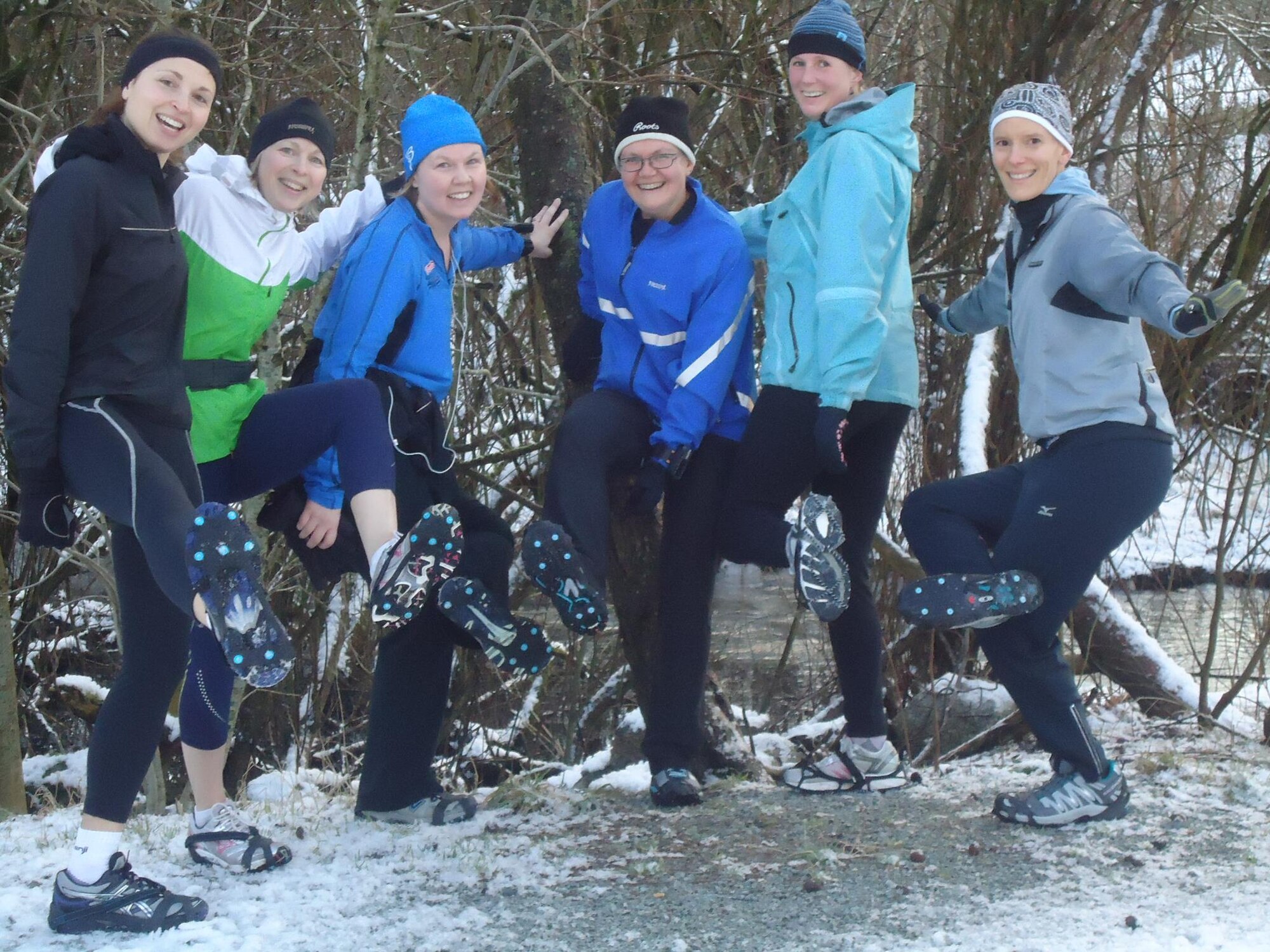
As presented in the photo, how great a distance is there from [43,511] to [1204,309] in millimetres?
2740

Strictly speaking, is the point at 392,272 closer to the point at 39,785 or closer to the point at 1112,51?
the point at 1112,51

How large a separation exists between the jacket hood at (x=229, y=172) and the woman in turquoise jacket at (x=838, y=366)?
1478 mm

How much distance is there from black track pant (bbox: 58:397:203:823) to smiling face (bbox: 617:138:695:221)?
1521mm

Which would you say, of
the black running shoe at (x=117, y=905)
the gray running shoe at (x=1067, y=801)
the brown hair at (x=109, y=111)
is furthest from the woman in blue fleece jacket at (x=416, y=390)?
the gray running shoe at (x=1067, y=801)

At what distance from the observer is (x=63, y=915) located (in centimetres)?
273

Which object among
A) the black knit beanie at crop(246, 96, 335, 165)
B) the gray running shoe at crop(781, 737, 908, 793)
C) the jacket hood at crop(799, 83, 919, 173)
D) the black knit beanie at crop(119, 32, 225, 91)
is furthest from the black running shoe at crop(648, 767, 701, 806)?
the black knit beanie at crop(119, 32, 225, 91)

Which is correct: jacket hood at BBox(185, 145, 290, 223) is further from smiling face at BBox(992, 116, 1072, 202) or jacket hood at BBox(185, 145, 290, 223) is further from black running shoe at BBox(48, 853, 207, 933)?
smiling face at BBox(992, 116, 1072, 202)

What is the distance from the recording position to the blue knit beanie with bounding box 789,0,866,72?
3645mm

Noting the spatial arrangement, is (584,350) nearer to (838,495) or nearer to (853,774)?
(838,495)

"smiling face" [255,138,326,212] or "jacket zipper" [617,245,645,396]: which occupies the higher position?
"smiling face" [255,138,326,212]

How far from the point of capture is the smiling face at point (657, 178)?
366 cm

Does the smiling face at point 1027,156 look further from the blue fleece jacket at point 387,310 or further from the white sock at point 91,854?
the white sock at point 91,854

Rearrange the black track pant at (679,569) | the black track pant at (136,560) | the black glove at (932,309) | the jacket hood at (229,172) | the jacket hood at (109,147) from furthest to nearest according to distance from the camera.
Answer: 1. the black glove at (932,309)
2. the black track pant at (679,569)
3. the jacket hood at (229,172)
4. the jacket hood at (109,147)
5. the black track pant at (136,560)

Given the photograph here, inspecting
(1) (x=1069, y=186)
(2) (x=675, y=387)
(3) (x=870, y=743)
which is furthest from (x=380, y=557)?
(1) (x=1069, y=186)
